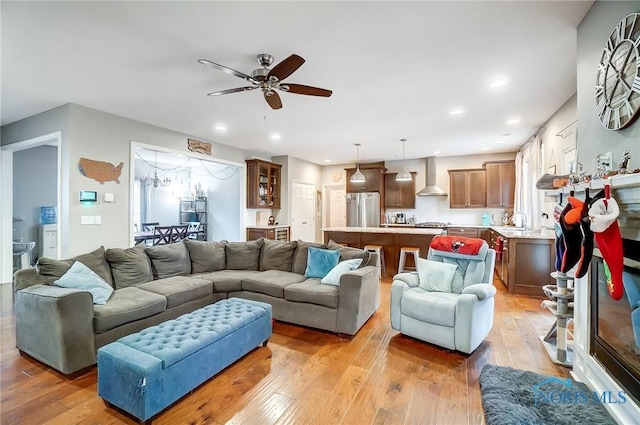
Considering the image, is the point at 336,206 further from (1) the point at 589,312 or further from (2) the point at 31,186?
(1) the point at 589,312

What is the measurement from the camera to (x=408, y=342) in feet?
9.62

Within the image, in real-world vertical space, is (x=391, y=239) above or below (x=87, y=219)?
below

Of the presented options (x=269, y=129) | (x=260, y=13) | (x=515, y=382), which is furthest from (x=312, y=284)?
(x=269, y=129)

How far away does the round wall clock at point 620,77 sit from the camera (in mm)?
1641

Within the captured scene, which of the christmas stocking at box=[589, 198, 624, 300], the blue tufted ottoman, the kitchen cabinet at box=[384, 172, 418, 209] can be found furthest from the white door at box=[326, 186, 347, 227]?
the christmas stocking at box=[589, 198, 624, 300]

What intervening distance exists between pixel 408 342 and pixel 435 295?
1.79 feet

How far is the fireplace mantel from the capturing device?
5.11 feet

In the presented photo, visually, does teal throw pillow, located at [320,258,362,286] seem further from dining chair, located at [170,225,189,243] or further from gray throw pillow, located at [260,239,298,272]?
dining chair, located at [170,225,189,243]

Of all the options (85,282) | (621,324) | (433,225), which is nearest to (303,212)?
(433,225)

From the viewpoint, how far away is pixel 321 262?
12.1 ft

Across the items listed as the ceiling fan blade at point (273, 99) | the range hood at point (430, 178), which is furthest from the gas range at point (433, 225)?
the ceiling fan blade at point (273, 99)

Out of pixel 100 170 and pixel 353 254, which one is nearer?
pixel 353 254

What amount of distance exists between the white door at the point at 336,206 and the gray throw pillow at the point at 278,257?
5.04 metres

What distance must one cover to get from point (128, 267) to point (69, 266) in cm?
55
